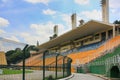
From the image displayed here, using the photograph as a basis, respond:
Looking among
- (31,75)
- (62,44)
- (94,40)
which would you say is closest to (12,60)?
(31,75)

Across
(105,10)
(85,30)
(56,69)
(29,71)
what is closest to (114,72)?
(56,69)

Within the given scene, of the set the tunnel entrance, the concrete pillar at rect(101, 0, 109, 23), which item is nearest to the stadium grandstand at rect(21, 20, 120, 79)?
the concrete pillar at rect(101, 0, 109, 23)

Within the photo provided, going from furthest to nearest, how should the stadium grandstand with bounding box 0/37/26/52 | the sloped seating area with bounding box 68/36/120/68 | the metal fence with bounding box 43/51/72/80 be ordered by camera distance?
the sloped seating area with bounding box 68/36/120/68 → the metal fence with bounding box 43/51/72/80 → the stadium grandstand with bounding box 0/37/26/52

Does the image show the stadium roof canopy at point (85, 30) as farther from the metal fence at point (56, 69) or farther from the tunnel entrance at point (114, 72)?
the metal fence at point (56, 69)

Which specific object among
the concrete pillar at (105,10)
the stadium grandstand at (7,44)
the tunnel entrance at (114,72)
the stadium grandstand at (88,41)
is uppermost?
the concrete pillar at (105,10)

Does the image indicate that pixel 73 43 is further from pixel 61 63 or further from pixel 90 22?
pixel 61 63

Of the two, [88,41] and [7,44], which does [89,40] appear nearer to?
[88,41]

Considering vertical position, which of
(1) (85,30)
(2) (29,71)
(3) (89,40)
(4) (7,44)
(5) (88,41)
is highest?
(1) (85,30)

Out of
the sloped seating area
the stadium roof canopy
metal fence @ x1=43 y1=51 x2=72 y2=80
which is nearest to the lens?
metal fence @ x1=43 y1=51 x2=72 y2=80

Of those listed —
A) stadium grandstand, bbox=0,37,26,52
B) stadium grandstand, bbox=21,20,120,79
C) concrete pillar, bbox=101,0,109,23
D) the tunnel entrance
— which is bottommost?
the tunnel entrance

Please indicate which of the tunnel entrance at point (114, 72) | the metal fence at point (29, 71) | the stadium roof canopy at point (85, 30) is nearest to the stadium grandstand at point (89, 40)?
the stadium roof canopy at point (85, 30)

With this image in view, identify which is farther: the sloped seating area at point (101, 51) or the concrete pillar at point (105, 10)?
the concrete pillar at point (105, 10)

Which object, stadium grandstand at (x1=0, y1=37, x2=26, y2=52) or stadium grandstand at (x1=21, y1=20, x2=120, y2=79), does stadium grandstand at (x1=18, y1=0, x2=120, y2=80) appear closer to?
stadium grandstand at (x1=21, y1=20, x2=120, y2=79)

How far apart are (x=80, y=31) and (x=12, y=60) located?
6029 cm
